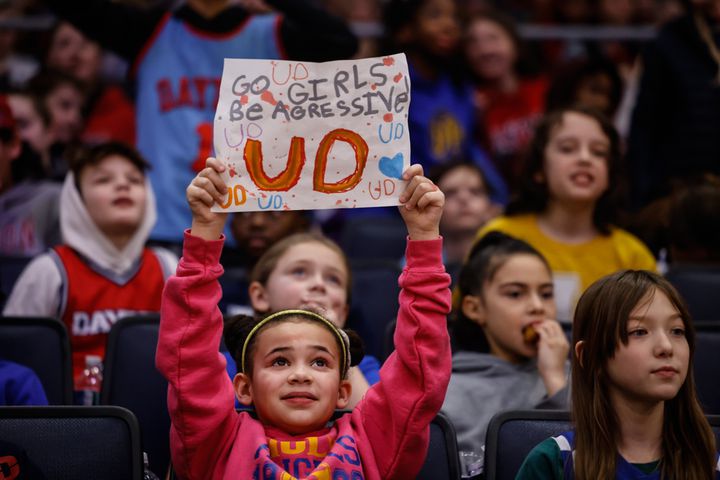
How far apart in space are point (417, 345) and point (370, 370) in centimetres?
87

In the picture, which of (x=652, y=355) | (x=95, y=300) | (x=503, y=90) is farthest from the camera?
(x=503, y=90)

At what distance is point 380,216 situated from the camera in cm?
625

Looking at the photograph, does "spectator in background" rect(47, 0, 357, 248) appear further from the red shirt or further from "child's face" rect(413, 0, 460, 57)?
"child's face" rect(413, 0, 460, 57)

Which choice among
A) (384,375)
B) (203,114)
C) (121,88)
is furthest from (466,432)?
(121,88)

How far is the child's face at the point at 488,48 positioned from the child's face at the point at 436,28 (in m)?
0.36

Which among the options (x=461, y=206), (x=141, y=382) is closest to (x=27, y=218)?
(x=141, y=382)

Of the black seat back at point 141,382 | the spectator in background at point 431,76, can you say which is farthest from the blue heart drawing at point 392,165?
the spectator in background at point 431,76

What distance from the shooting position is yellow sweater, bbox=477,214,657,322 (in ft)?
15.0

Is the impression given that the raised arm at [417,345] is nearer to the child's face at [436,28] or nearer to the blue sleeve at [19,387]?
the blue sleeve at [19,387]

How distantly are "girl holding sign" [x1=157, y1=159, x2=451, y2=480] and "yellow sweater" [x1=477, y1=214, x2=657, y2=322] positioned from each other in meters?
1.60

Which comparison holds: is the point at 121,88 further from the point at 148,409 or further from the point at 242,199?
the point at 242,199

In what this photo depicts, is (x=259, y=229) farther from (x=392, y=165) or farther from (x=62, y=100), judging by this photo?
(x=62, y=100)

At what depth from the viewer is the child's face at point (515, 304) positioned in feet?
13.0

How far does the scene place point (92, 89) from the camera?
6.75 metres
